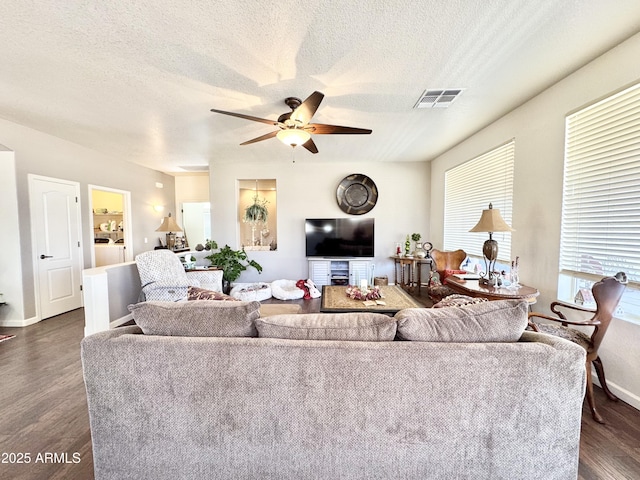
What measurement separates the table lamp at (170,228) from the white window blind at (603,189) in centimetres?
590

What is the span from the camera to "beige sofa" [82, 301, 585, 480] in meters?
1.06

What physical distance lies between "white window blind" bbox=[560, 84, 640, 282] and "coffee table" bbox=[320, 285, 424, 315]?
4.87 feet

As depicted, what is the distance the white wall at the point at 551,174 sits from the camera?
73.4 inches

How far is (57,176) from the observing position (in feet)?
12.4

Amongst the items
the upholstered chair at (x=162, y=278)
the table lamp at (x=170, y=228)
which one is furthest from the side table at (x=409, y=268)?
the table lamp at (x=170, y=228)

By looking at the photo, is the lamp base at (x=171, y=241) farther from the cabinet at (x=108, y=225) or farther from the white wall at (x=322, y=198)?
the white wall at (x=322, y=198)

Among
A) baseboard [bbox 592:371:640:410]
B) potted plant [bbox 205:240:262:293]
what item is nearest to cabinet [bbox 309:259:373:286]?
potted plant [bbox 205:240:262:293]

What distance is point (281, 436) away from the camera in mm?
1095

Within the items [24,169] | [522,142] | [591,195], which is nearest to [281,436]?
[591,195]

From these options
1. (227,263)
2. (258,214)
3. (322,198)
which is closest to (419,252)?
(322,198)

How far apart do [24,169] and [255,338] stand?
442 centimetres

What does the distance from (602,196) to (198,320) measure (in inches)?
120

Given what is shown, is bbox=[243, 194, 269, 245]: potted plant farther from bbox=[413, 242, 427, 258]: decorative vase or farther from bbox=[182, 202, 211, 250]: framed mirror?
bbox=[413, 242, 427, 258]: decorative vase

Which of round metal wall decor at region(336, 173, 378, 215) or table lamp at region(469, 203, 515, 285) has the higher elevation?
round metal wall decor at region(336, 173, 378, 215)
